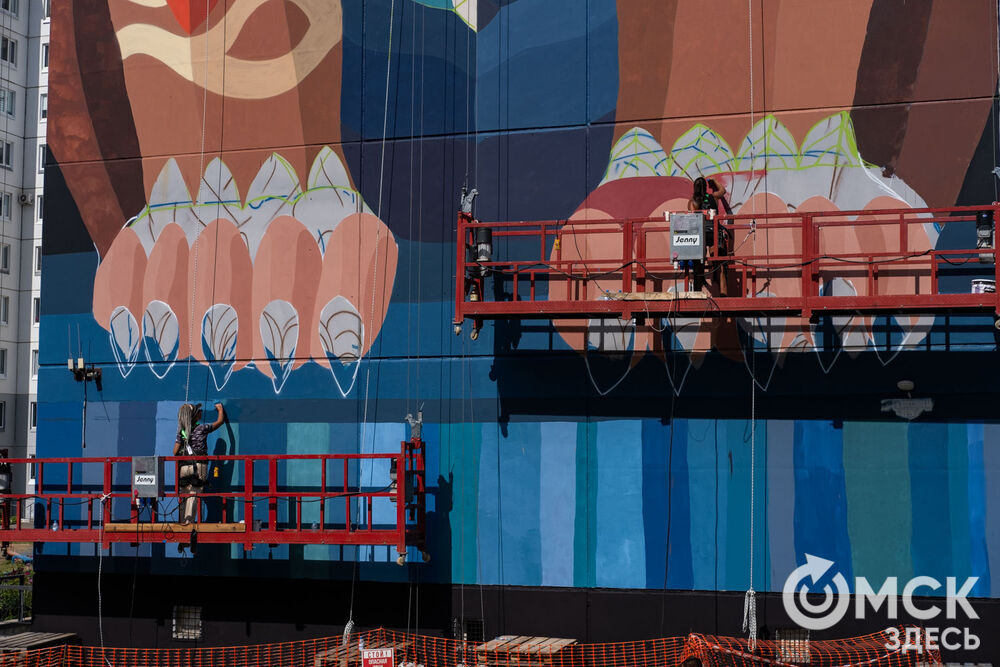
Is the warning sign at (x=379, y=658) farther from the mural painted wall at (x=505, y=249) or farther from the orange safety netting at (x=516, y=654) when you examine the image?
the mural painted wall at (x=505, y=249)

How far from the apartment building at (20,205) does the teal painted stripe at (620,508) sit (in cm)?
5436

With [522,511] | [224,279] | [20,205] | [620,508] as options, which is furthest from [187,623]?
[20,205]

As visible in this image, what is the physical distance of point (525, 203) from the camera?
1995 centimetres

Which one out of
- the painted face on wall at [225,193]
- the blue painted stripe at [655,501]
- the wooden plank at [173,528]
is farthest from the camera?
the painted face on wall at [225,193]

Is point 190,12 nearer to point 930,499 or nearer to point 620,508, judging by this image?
point 620,508

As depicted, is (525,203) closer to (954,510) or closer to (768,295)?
(768,295)

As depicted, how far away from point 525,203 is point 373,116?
11.1 feet

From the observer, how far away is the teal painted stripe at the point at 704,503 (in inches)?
733

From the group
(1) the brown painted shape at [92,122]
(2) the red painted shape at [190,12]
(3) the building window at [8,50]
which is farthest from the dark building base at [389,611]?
(3) the building window at [8,50]

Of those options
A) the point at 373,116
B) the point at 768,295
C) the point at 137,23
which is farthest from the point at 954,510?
the point at 137,23

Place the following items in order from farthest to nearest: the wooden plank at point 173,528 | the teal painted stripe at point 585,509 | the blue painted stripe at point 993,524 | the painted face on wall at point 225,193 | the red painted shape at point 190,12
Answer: the red painted shape at point 190,12
the painted face on wall at point 225,193
the teal painted stripe at point 585,509
the wooden plank at point 173,528
the blue painted stripe at point 993,524

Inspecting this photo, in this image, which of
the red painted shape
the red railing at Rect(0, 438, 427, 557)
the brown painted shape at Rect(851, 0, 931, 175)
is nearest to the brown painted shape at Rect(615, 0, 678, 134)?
the brown painted shape at Rect(851, 0, 931, 175)

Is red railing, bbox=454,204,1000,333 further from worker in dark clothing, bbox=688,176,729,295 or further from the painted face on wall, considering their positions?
the painted face on wall

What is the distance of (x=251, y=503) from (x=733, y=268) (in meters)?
8.79
